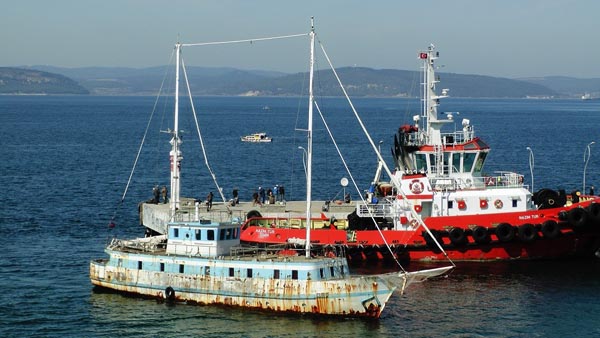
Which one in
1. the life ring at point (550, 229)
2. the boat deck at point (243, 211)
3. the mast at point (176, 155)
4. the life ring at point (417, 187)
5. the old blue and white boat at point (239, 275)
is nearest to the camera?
the old blue and white boat at point (239, 275)

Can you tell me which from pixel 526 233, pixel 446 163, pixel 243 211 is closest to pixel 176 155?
pixel 243 211

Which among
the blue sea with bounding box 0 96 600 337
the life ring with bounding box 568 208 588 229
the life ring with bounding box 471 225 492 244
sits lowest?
the blue sea with bounding box 0 96 600 337

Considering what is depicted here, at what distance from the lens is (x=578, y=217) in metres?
44.9

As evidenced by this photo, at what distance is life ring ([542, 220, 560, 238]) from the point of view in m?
45.0

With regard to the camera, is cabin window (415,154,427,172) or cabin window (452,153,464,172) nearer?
cabin window (452,153,464,172)

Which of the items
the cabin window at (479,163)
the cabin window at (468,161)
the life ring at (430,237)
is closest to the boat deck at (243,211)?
the life ring at (430,237)

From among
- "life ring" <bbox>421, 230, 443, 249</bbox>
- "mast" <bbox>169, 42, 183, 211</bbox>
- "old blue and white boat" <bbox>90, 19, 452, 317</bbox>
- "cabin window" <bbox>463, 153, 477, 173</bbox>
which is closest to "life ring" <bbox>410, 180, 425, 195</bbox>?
"life ring" <bbox>421, 230, 443, 249</bbox>

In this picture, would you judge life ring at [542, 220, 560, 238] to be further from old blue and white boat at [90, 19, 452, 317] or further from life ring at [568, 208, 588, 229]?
old blue and white boat at [90, 19, 452, 317]

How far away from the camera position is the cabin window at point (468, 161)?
47250mm

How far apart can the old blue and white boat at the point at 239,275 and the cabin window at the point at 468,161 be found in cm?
1143

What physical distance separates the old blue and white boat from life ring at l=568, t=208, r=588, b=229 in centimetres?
1211

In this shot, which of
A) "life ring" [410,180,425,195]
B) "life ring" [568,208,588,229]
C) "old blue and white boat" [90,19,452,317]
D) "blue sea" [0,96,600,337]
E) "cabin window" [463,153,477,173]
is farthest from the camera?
"cabin window" [463,153,477,173]

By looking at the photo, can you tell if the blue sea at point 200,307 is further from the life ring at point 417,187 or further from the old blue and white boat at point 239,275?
the life ring at point 417,187

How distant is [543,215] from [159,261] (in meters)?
18.1
